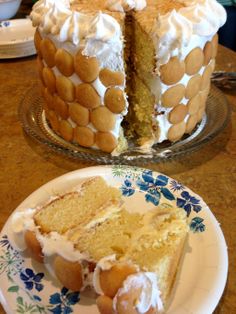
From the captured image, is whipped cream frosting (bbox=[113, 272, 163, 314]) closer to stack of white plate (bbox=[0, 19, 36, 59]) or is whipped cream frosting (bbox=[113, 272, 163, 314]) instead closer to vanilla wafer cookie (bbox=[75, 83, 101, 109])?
vanilla wafer cookie (bbox=[75, 83, 101, 109])

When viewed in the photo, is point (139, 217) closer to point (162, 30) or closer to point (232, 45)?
point (162, 30)

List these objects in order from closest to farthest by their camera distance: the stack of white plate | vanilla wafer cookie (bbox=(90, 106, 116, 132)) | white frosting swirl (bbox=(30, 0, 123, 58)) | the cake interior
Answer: the cake interior
white frosting swirl (bbox=(30, 0, 123, 58))
vanilla wafer cookie (bbox=(90, 106, 116, 132))
the stack of white plate

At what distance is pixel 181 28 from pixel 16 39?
1.06 metres

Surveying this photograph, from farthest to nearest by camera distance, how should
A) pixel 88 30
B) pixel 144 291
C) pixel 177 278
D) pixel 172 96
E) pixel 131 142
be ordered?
pixel 131 142 < pixel 172 96 < pixel 88 30 < pixel 177 278 < pixel 144 291

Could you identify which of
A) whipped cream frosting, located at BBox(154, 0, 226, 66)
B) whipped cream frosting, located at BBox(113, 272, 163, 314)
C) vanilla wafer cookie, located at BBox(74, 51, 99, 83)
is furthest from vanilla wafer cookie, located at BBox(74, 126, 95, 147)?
whipped cream frosting, located at BBox(113, 272, 163, 314)

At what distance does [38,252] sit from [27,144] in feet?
1.77

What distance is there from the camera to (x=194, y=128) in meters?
1.28

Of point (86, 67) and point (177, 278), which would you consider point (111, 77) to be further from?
point (177, 278)

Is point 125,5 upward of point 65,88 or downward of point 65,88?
upward

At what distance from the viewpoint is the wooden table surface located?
104 cm

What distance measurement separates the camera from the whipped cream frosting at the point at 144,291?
672 mm

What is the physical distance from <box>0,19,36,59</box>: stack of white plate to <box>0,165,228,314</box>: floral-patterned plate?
3.23 feet

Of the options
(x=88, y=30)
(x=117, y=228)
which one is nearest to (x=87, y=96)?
(x=88, y=30)

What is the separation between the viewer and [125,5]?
1192 millimetres
